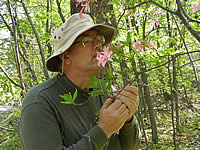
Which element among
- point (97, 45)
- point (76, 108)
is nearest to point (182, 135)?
point (76, 108)

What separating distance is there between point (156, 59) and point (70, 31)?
6.88 feet

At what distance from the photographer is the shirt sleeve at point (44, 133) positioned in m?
1.18

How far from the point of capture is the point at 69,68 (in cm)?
162

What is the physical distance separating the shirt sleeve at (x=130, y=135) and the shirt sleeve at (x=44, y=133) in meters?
0.44

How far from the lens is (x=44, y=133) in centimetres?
119

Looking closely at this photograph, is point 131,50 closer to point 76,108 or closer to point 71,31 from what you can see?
point 71,31

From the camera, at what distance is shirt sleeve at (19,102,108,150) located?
3.86 ft

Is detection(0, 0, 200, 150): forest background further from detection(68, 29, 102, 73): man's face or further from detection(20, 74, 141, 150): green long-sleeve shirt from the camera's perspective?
detection(20, 74, 141, 150): green long-sleeve shirt

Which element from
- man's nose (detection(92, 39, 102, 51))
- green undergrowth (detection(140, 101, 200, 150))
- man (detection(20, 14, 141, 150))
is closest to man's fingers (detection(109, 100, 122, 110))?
man (detection(20, 14, 141, 150))

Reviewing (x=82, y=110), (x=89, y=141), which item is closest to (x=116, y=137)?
(x=82, y=110)

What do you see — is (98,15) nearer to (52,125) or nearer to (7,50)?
(52,125)

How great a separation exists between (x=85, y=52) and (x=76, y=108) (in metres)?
0.49

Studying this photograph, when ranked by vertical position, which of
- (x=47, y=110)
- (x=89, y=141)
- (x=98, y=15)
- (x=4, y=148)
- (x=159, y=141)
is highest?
(x=98, y=15)

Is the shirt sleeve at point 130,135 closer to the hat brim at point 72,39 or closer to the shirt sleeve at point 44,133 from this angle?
the shirt sleeve at point 44,133
